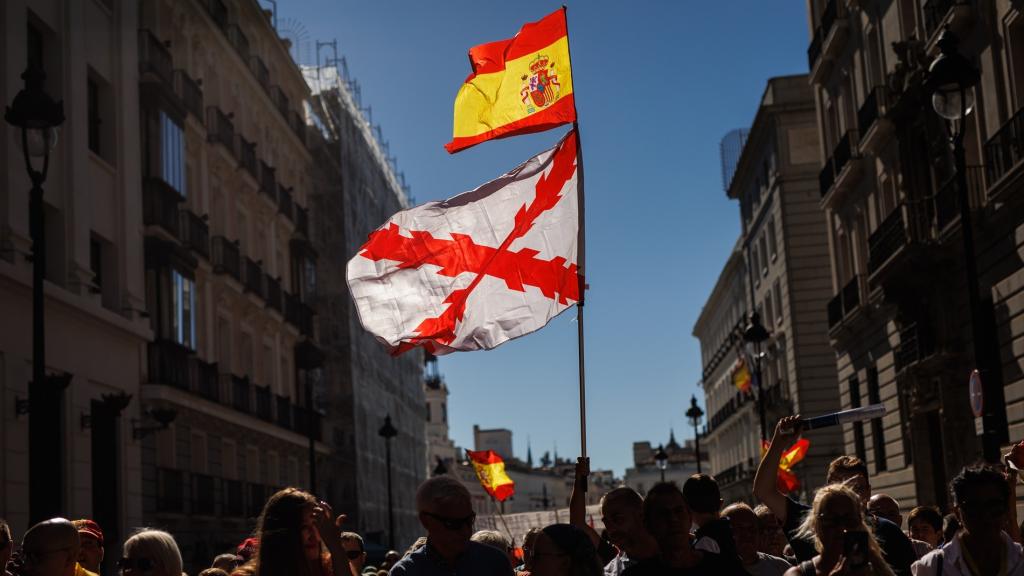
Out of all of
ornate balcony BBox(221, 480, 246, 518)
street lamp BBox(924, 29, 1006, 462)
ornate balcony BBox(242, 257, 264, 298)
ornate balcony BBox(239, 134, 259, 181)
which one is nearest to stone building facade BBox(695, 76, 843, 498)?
ornate balcony BBox(242, 257, 264, 298)

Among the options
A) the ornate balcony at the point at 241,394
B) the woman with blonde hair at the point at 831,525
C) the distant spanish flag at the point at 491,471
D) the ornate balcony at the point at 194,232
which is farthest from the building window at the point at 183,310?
the woman with blonde hair at the point at 831,525

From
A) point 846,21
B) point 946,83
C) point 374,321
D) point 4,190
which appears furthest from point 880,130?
point 374,321

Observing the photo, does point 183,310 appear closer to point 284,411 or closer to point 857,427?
point 284,411

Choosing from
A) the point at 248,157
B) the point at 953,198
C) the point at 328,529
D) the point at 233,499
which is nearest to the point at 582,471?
the point at 328,529

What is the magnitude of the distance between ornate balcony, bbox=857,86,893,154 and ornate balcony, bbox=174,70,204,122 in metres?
14.6

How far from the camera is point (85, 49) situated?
78.3 feet

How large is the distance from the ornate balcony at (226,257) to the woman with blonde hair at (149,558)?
91.1 feet

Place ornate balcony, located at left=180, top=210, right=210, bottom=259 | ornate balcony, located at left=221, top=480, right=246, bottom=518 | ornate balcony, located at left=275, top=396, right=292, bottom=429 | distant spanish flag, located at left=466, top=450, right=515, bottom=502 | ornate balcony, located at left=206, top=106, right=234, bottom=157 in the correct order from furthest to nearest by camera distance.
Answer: ornate balcony, located at left=275, top=396, right=292, bottom=429 < ornate balcony, located at left=206, top=106, right=234, bottom=157 < ornate balcony, located at left=221, top=480, right=246, bottom=518 < ornate balcony, located at left=180, top=210, right=210, bottom=259 < distant spanish flag, located at left=466, top=450, right=515, bottom=502

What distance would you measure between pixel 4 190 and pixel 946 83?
13086 mm

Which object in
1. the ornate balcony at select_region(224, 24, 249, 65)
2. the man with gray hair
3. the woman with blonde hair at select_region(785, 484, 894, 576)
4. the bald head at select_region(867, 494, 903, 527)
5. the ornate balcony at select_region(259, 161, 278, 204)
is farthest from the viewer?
the ornate balcony at select_region(259, 161, 278, 204)

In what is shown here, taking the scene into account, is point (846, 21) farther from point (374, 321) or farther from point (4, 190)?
point (374, 321)

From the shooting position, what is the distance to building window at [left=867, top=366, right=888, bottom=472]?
31188 mm

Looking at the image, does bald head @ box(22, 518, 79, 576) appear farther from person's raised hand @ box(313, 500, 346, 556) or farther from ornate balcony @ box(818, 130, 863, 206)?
ornate balcony @ box(818, 130, 863, 206)

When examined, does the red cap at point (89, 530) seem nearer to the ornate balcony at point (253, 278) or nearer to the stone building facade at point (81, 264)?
the stone building facade at point (81, 264)
